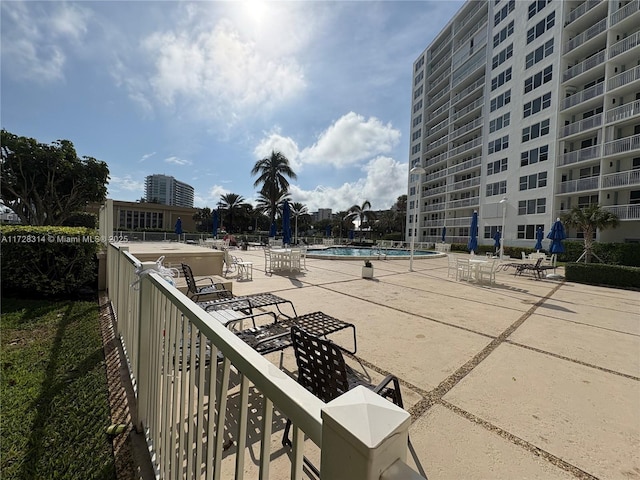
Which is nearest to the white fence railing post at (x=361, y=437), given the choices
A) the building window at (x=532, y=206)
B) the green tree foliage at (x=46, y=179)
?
the green tree foliage at (x=46, y=179)

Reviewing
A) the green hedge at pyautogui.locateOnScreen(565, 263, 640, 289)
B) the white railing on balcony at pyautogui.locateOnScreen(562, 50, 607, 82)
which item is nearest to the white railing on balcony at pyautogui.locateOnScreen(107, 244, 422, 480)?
the green hedge at pyautogui.locateOnScreen(565, 263, 640, 289)

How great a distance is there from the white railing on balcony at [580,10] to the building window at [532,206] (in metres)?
15.0

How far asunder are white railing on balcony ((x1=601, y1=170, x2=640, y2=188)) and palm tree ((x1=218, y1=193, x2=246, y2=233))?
43.6m

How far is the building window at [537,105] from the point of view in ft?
79.3

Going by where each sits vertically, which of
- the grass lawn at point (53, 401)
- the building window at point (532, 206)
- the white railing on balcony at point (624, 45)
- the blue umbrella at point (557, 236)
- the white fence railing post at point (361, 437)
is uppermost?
the white railing on balcony at point (624, 45)

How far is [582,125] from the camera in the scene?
851 inches

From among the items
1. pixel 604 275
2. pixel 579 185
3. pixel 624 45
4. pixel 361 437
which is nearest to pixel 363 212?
pixel 579 185

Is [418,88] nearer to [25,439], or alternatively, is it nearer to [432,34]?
[432,34]

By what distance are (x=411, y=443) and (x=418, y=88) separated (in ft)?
171

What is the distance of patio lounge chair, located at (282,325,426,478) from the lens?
194cm

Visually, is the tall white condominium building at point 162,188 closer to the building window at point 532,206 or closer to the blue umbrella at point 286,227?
the blue umbrella at point 286,227

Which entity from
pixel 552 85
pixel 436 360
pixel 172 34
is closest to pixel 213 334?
pixel 436 360

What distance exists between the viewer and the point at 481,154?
105 ft

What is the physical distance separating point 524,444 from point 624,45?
103 ft
